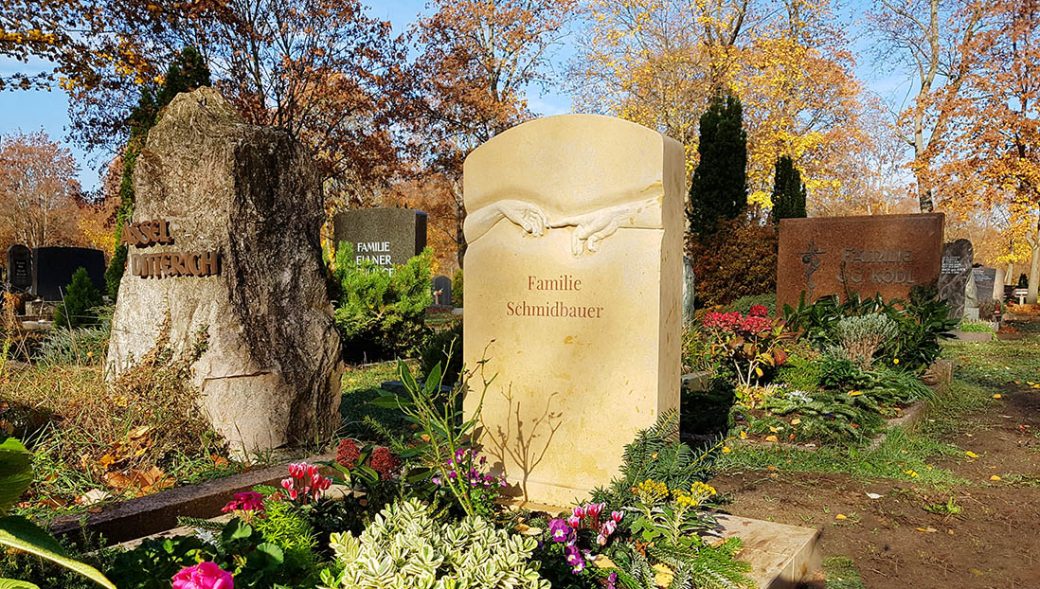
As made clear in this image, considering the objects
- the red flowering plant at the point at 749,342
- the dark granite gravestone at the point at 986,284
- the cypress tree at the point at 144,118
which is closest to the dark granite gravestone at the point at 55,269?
the cypress tree at the point at 144,118

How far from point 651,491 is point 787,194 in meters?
18.7

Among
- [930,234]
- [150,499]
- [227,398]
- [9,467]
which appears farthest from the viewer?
[930,234]

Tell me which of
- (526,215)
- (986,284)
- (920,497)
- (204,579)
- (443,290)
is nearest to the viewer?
(204,579)

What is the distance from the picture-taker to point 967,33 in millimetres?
25766

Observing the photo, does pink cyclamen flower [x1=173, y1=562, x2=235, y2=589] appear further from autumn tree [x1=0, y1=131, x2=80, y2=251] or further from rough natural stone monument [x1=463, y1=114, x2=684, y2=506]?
autumn tree [x1=0, y1=131, x2=80, y2=251]

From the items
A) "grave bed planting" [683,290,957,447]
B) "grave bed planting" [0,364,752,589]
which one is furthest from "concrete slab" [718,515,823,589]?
"grave bed planting" [683,290,957,447]

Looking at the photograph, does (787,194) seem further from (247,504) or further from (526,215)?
(247,504)

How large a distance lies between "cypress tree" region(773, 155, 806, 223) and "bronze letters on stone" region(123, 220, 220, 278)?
55.4 feet

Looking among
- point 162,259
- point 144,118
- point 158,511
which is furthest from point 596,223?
point 144,118

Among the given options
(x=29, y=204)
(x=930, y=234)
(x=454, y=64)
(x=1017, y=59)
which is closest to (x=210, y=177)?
(x=930, y=234)

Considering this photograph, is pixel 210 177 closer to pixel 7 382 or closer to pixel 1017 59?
pixel 7 382

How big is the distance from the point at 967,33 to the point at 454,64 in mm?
18419

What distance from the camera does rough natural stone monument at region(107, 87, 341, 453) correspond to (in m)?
4.42

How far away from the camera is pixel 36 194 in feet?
144
